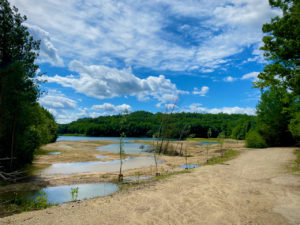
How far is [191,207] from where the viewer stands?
7.41 m

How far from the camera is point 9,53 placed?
14625 mm

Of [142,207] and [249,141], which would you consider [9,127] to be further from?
[249,141]

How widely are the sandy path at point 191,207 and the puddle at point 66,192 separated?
2.22 meters

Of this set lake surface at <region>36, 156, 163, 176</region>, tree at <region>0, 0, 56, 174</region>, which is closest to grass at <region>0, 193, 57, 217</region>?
tree at <region>0, 0, 56, 174</region>

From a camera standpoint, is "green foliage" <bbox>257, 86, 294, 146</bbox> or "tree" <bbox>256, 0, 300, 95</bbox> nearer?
"tree" <bbox>256, 0, 300, 95</bbox>

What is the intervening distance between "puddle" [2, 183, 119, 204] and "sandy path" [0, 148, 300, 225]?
222 centimetres

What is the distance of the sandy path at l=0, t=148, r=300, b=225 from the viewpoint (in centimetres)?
630

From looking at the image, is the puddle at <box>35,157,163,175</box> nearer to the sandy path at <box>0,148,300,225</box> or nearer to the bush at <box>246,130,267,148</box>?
the sandy path at <box>0,148,300,225</box>

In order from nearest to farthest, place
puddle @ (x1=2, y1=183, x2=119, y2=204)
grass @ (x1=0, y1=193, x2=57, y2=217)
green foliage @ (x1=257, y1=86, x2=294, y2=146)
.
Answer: grass @ (x1=0, y1=193, x2=57, y2=217)
puddle @ (x1=2, y1=183, x2=119, y2=204)
green foliage @ (x1=257, y1=86, x2=294, y2=146)

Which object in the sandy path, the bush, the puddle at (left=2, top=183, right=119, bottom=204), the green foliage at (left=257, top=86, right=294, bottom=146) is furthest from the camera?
the bush

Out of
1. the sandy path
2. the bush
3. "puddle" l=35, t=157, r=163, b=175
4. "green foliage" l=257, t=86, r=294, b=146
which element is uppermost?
"green foliage" l=257, t=86, r=294, b=146

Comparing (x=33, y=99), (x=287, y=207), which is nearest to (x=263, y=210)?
(x=287, y=207)

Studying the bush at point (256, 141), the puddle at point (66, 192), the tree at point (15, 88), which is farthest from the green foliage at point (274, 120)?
the tree at point (15, 88)

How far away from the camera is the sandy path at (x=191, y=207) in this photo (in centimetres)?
630
